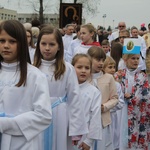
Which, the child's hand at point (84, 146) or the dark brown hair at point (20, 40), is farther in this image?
the child's hand at point (84, 146)

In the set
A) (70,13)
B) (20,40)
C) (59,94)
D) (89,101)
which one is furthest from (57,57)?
(70,13)

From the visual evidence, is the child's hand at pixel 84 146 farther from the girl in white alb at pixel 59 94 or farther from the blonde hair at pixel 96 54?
the blonde hair at pixel 96 54

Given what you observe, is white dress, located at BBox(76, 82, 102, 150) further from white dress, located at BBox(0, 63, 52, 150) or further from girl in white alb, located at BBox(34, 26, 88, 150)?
white dress, located at BBox(0, 63, 52, 150)

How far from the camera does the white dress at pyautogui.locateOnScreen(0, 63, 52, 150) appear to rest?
9.21 ft

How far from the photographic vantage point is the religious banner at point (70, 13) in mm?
12570

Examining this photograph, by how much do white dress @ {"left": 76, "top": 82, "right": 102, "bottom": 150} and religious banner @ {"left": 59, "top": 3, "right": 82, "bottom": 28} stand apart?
830 cm

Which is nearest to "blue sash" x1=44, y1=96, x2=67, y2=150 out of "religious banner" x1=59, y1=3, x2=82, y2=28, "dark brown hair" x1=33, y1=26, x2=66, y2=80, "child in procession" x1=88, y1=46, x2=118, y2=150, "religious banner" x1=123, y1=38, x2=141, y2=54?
"dark brown hair" x1=33, y1=26, x2=66, y2=80

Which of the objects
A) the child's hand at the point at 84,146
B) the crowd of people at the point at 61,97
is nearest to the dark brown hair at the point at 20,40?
the crowd of people at the point at 61,97

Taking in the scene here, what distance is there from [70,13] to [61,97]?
29.9ft

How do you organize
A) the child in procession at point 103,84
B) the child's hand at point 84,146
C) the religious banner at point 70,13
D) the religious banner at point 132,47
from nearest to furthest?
1. the child's hand at point 84,146
2. the child in procession at point 103,84
3. the religious banner at point 132,47
4. the religious banner at point 70,13

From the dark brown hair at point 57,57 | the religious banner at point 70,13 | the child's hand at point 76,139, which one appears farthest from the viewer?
the religious banner at point 70,13

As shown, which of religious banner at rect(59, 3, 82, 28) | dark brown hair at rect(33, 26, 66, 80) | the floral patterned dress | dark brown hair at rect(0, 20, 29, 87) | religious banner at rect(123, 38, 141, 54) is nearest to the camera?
dark brown hair at rect(0, 20, 29, 87)

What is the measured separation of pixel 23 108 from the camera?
2910 millimetres

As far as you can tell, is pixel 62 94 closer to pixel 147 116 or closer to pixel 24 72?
pixel 24 72
